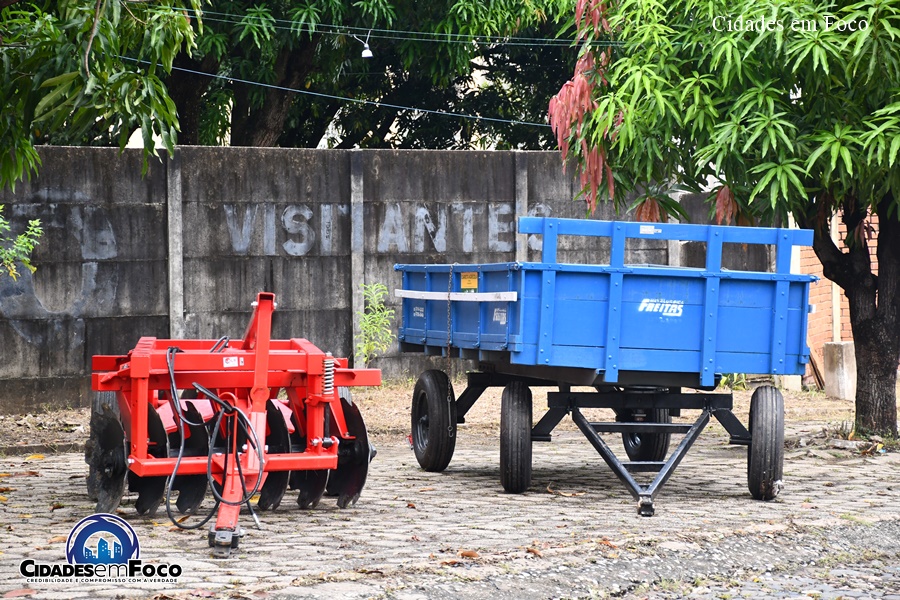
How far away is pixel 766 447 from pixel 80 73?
5.20m

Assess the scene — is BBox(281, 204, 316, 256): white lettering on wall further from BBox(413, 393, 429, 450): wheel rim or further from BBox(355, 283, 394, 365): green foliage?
BBox(413, 393, 429, 450): wheel rim

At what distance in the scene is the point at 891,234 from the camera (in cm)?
1155

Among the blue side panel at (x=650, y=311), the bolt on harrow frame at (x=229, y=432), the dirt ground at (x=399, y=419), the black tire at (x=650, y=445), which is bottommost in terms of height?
the dirt ground at (x=399, y=419)

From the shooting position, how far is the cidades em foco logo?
5902mm

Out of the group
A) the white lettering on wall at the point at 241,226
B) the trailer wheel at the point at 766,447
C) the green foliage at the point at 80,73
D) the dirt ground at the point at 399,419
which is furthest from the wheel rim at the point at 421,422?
the white lettering on wall at the point at 241,226

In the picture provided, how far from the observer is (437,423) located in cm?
1017

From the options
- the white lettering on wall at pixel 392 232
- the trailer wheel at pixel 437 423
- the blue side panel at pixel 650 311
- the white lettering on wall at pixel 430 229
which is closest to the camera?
the blue side panel at pixel 650 311

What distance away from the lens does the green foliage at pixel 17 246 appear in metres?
11.5

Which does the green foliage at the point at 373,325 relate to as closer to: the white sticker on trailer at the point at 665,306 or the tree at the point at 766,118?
the tree at the point at 766,118

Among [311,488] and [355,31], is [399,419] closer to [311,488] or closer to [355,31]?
[311,488]

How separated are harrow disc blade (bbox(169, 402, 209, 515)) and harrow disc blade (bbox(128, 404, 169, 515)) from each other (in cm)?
11

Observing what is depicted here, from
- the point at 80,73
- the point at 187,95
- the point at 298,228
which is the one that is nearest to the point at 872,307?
the point at 298,228

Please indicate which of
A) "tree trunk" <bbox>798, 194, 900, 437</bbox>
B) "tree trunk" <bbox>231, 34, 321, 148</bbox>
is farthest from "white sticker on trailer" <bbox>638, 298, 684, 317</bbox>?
"tree trunk" <bbox>231, 34, 321, 148</bbox>

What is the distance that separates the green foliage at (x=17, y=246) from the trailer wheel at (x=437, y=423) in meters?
3.98
